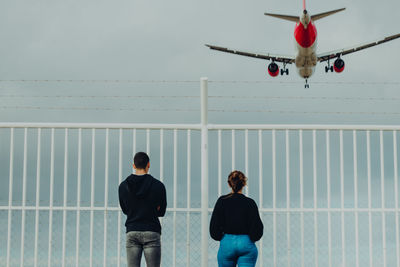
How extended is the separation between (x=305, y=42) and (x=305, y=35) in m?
0.55

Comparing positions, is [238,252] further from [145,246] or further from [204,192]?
[204,192]

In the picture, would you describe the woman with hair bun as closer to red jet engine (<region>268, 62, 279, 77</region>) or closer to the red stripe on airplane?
the red stripe on airplane

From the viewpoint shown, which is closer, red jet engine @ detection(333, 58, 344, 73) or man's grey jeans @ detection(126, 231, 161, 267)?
man's grey jeans @ detection(126, 231, 161, 267)

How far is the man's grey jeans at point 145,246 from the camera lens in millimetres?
6227

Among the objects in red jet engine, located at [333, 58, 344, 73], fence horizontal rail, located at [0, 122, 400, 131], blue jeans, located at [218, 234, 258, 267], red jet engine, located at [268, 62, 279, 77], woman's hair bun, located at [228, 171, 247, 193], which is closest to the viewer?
blue jeans, located at [218, 234, 258, 267]

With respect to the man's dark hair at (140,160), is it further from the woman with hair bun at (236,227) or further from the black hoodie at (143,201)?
the woman with hair bun at (236,227)

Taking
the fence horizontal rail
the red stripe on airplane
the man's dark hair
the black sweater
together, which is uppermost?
the red stripe on airplane

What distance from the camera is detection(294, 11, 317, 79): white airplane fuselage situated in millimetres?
32656

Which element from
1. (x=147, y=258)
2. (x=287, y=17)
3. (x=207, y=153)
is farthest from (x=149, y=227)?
(x=287, y=17)

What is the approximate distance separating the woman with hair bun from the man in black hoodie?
617 mm

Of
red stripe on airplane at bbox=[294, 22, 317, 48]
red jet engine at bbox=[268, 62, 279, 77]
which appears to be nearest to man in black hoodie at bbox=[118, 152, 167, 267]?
red stripe on airplane at bbox=[294, 22, 317, 48]

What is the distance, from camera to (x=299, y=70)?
125 ft

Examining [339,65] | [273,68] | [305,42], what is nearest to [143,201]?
[305,42]

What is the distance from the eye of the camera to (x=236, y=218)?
20.2 feet
